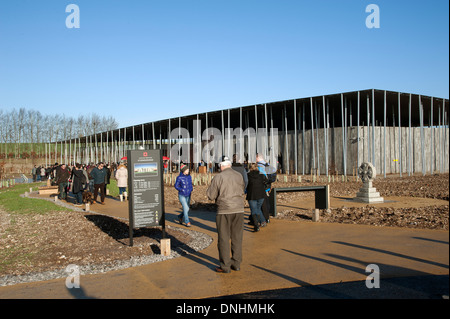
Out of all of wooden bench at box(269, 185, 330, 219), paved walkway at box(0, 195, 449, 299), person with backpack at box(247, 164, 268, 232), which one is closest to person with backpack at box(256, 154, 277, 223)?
person with backpack at box(247, 164, 268, 232)

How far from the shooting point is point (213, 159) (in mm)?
39812

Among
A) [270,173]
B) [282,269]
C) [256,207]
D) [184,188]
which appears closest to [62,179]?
[184,188]

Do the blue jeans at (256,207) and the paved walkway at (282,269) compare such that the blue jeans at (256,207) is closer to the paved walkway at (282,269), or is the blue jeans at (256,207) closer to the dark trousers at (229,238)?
the paved walkway at (282,269)

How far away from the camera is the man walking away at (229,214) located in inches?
240

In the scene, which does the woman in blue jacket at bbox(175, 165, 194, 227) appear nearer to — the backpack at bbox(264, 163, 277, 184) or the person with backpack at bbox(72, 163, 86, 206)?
the backpack at bbox(264, 163, 277, 184)

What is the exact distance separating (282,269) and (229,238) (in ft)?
3.16

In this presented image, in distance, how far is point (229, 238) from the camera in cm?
618

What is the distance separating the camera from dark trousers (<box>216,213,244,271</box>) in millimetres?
6012

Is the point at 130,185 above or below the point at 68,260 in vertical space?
above

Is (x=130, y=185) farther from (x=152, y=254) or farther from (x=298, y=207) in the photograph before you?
(x=298, y=207)

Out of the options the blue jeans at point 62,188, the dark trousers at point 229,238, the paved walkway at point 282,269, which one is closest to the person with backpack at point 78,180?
the blue jeans at point 62,188

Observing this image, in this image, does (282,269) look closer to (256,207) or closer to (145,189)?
(256,207)
